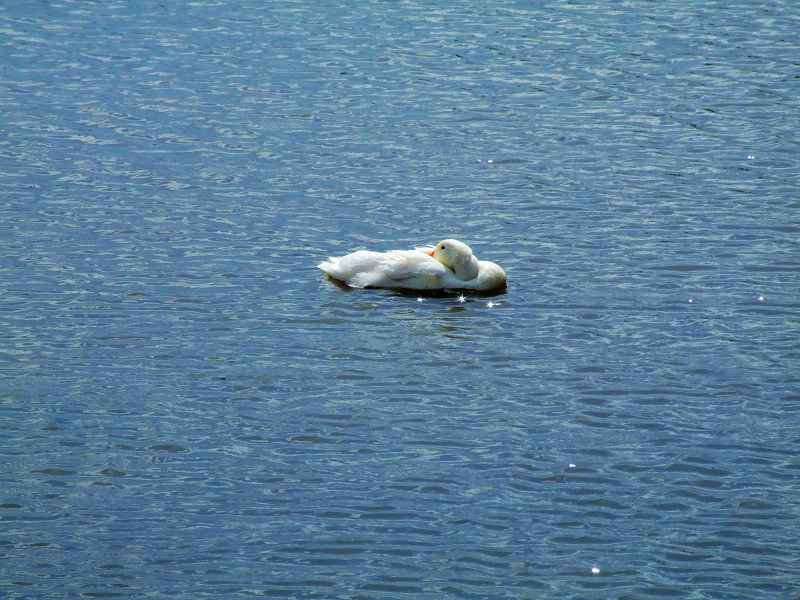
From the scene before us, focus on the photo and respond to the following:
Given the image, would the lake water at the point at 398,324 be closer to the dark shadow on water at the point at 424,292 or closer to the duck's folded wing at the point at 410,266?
the dark shadow on water at the point at 424,292

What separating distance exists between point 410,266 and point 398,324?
Result: 958mm

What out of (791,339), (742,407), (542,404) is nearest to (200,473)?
(542,404)

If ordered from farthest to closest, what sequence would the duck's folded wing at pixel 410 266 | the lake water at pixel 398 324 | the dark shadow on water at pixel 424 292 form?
the dark shadow on water at pixel 424 292
the duck's folded wing at pixel 410 266
the lake water at pixel 398 324

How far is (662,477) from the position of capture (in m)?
9.31

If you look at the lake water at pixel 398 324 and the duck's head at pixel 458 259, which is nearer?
the lake water at pixel 398 324

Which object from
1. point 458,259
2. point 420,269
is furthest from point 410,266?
point 458,259

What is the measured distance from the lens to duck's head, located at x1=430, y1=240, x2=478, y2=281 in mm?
13141

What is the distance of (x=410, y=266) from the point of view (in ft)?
43.2

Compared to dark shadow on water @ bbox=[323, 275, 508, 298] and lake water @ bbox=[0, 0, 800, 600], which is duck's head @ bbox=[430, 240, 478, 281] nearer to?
dark shadow on water @ bbox=[323, 275, 508, 298]

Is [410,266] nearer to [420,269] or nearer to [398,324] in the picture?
[420,269]

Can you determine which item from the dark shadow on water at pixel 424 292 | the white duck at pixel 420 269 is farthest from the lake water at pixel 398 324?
the white duck at pixel 420 269

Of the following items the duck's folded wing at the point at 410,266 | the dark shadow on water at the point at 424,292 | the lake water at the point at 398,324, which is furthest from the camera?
the dark shadow on water at the point at 424,292

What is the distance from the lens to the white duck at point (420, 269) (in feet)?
43.1

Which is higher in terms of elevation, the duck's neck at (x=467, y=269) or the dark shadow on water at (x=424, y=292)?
the duck's neck at (x=467, y=269)
